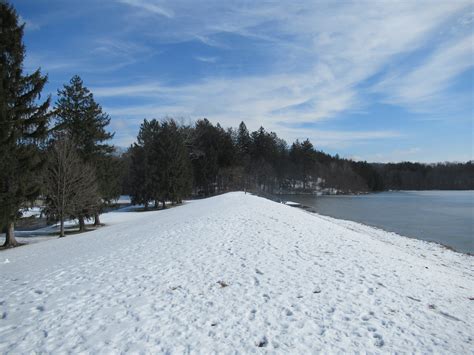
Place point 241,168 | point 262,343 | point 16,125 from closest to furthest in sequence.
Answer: point 262,343
point 16,125
point 241,168

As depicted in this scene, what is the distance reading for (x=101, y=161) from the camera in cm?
2980

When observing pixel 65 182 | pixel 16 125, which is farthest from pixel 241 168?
pixel 16 125

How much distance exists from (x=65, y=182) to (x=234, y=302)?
825 inches

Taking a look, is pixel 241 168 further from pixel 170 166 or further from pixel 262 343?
pixel 262 343

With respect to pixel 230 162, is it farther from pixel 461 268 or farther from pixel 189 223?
pixel 461 268

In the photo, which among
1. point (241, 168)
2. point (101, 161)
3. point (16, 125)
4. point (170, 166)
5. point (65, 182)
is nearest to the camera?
point (16, 125)

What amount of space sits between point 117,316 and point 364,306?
17.8ft

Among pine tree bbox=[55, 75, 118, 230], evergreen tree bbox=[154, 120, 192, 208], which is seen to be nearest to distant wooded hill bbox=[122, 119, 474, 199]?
evergreen tree bbox=[154, 120, 192, 208]

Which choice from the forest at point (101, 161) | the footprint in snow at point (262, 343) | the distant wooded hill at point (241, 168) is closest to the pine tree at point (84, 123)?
the forest at point (101, 161)

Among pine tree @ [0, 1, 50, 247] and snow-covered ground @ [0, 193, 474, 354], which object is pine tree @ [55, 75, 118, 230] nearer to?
pine tree @ [0, 1, 50, 247]

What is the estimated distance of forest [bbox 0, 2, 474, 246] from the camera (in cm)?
1962

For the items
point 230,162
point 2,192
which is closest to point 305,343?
point 2,192

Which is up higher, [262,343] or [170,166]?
[170,166]

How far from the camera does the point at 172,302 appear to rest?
724 cm
